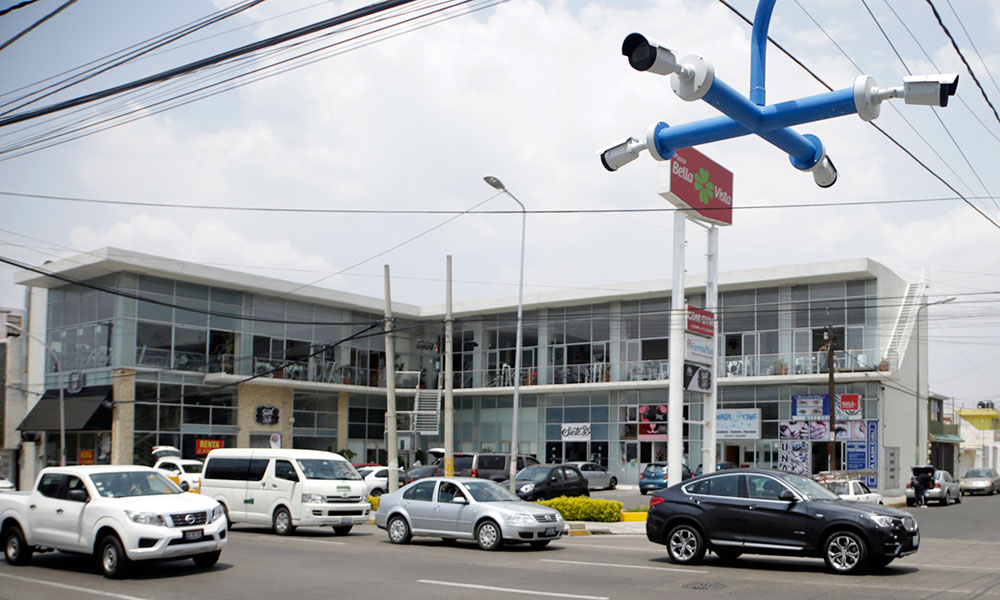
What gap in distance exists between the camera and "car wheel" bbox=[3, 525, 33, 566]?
1502cm

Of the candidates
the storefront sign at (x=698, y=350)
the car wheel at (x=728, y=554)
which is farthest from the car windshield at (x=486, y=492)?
the storefront sign at (x=698, y=350)

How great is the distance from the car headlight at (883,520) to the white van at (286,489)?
11.8 m

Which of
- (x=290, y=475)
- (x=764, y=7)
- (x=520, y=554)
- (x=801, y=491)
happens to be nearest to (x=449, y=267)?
(x=290, y=475)

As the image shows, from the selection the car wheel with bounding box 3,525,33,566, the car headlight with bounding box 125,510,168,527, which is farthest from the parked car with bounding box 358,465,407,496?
the car headlight with bounding box 125,510,168,527

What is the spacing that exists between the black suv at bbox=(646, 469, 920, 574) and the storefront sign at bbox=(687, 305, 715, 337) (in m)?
12.4

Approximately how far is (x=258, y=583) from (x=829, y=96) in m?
10.3

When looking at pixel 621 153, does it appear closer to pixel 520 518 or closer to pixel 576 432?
pixel 520 518

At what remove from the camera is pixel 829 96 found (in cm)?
657

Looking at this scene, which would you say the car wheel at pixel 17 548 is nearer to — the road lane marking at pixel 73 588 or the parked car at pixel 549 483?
the road lane marking at pixel 73 588

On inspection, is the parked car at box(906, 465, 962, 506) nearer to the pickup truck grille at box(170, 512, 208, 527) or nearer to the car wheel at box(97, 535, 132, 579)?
the pickup truck grille at box(170, 512, 208, 527)

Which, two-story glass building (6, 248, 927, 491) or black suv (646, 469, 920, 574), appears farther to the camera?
two-story glass building (6, 248, 927, 491)

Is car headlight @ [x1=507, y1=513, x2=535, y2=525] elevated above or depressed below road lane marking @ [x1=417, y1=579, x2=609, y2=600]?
above

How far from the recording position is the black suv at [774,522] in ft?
44.9

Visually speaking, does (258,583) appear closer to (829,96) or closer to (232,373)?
(829,96)
